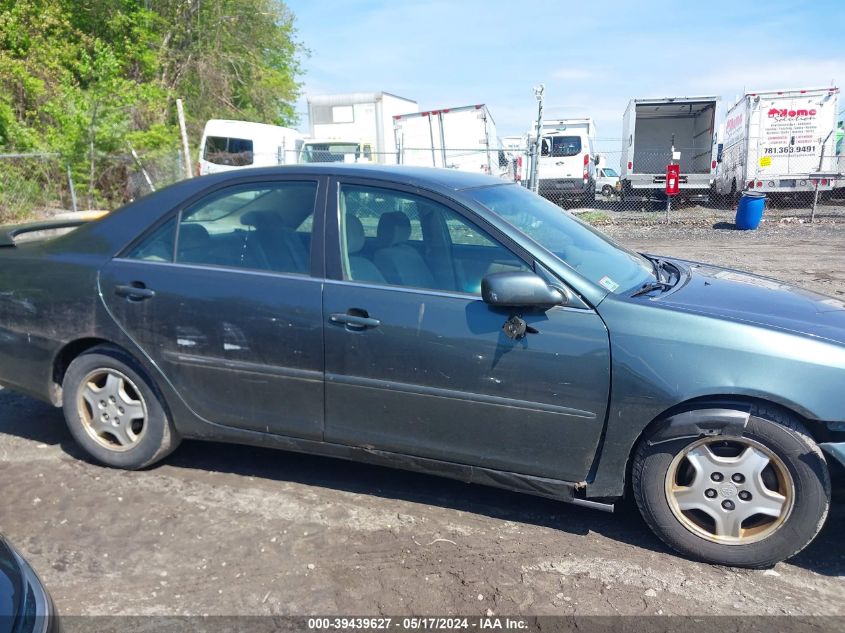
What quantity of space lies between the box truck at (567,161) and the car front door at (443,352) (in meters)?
18.1

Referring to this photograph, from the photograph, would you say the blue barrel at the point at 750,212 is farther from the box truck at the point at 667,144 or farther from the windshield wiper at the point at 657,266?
the windshield wiper at the point at 657,266

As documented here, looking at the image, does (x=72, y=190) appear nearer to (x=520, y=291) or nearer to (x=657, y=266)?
(x=657, y=266)

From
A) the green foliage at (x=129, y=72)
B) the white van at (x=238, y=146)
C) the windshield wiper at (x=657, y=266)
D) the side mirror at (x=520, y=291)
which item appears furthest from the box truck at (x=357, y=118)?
the side mirror at (x=520, y=291)

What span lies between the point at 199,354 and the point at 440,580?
5.50 feet

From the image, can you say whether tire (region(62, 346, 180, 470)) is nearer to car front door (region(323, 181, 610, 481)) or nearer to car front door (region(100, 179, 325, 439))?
car front door (region(100, 179, 325, 439))

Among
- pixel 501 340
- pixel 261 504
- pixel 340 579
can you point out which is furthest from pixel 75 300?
A: pixel 501 340

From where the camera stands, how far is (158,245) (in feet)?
12.6

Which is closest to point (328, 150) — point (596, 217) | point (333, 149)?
point (333, 149)

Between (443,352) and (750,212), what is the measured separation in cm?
1435

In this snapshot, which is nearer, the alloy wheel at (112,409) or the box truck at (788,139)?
the alloy wheel at (112,409)

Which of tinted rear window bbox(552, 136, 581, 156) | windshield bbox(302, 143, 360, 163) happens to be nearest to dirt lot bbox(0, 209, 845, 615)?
windshield bbox(302, 143, 360, 163)

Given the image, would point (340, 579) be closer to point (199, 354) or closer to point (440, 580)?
point (440, 580)

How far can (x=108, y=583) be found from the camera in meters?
2.97

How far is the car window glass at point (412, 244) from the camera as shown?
10.9 feet
